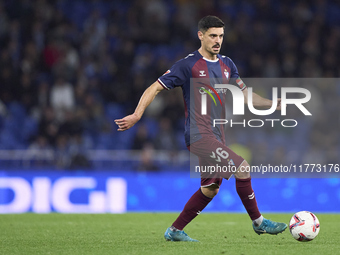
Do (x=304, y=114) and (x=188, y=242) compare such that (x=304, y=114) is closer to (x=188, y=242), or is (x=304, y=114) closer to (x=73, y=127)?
(x=73, y=127)

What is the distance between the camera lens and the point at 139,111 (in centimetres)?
586

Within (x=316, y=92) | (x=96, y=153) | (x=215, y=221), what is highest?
(x=316, y=92)

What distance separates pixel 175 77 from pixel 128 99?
25.9 feet

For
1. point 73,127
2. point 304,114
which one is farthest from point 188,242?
point 304,114

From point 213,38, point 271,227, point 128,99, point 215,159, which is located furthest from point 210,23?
point 128,99

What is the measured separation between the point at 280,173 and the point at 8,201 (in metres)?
5.17

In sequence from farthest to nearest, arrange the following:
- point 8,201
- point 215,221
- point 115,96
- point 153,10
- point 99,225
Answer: point 153,10 → point 115,96 → point 8,201 → point 215,221 → point 99,225

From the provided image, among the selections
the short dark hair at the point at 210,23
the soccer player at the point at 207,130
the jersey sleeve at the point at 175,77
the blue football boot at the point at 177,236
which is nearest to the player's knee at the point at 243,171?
the soccer player at the point at 207,130

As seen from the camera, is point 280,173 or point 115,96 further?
point 115,96

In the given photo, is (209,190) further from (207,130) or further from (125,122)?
(125,122)

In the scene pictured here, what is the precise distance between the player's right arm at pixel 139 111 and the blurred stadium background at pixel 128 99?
220 inches

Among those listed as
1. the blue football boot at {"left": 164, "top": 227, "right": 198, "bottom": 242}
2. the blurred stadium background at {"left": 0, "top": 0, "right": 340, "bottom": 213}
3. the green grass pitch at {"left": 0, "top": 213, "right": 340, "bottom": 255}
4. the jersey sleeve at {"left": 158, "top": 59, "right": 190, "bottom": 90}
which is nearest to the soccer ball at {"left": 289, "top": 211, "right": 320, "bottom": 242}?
the green grass pitch at {"left": 0, "top": 213, "right": 340, "bottom": 255}

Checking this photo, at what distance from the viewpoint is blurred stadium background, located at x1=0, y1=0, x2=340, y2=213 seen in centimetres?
1144

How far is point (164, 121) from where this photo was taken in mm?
13141
